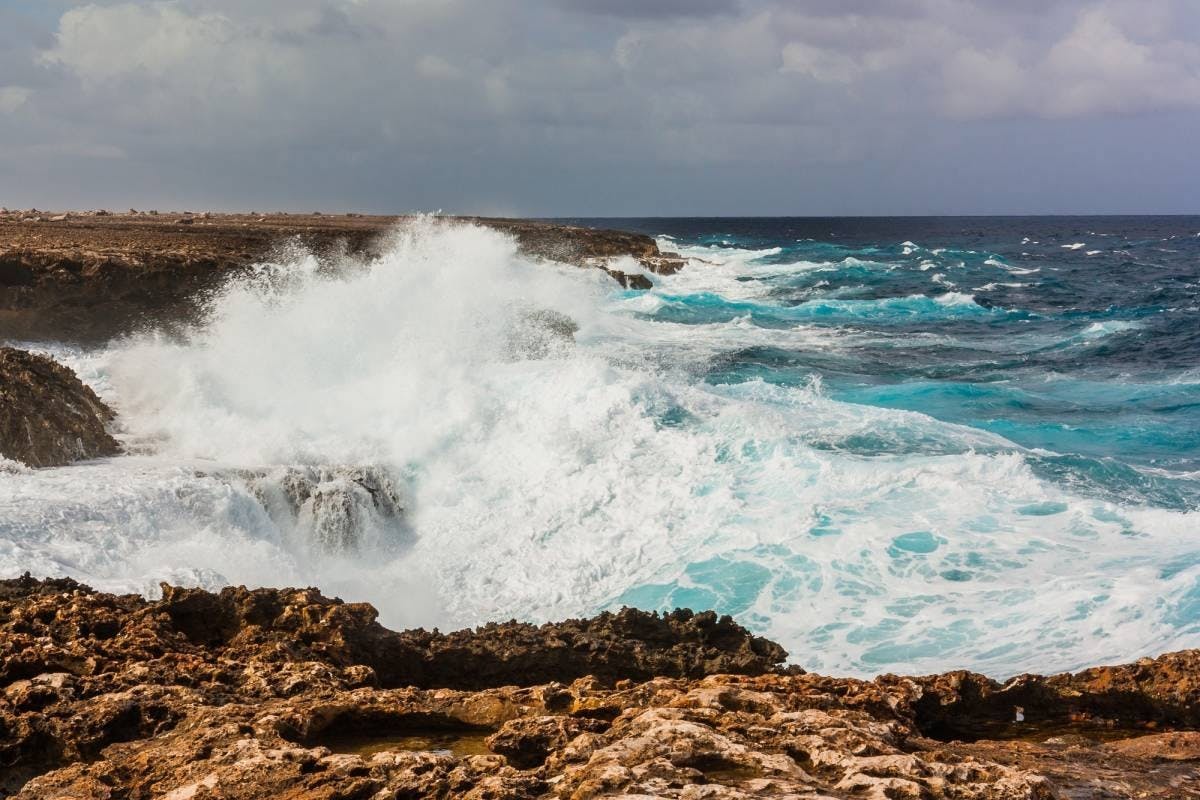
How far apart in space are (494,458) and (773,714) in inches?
409

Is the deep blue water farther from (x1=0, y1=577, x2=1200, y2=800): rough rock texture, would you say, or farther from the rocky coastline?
(x1=0, y1=577, x2=1200, y2=800): rough rock texture

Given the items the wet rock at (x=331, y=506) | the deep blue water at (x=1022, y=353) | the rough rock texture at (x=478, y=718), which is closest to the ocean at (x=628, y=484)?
the wet rock at (x=331, y=506)

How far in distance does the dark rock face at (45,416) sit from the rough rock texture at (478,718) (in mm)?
5295

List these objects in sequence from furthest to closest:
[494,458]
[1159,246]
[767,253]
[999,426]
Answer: [1159,246] → [767,253] → [999,426] → [494,458]

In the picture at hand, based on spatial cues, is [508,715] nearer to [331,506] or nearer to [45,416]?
[331,506]

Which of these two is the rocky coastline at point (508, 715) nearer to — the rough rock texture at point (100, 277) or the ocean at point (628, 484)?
the ocean at point (628, 484)

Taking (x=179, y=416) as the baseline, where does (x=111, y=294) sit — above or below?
above

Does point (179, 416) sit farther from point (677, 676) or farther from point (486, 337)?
point (677, 676)

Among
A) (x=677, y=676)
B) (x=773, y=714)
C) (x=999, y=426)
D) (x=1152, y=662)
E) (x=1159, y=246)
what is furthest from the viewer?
(x=1159, y=246)

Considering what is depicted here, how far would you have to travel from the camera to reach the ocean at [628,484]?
368 inches

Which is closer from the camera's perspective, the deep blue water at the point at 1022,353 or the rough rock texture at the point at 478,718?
the rough rock texture at the point at 478,718

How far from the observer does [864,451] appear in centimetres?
1448

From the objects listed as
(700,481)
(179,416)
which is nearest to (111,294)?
(179,416)

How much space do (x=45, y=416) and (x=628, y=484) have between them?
7272mm
